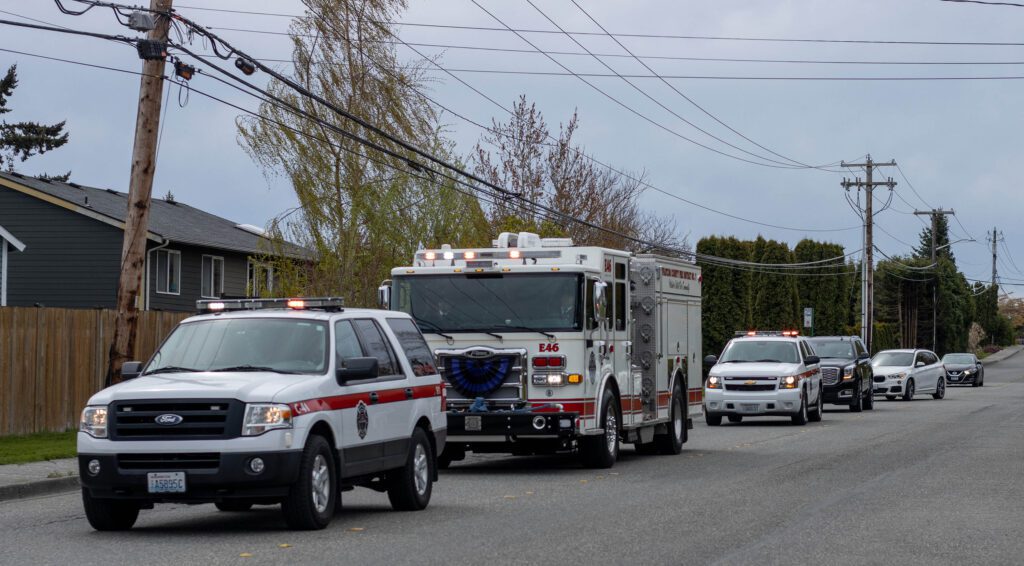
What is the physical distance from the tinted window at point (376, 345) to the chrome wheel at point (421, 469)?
0.84 meters

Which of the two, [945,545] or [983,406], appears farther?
[983,406]

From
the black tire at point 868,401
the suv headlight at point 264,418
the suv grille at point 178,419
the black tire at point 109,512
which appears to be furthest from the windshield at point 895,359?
the suv grille at point 178,419

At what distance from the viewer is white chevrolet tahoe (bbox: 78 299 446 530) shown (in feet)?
37.0

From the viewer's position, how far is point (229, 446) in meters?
11.2

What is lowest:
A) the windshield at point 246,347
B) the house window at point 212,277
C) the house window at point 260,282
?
the windshield at point 246,347

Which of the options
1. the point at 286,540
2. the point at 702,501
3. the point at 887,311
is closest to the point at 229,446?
the point at 286,540

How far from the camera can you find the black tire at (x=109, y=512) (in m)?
11.9

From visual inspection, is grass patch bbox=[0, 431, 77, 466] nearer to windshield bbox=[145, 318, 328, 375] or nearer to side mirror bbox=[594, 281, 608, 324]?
windshield bbox=[145, 318, 328, 375]

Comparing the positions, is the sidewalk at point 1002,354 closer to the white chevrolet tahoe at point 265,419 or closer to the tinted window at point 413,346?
the tinted window at point 413,346

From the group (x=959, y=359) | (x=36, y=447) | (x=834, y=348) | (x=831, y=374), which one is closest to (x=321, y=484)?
(x=36, y=447)

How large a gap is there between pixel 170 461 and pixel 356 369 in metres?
1.75

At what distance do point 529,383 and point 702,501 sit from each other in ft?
13.3

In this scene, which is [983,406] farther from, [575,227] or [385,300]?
[385,300]

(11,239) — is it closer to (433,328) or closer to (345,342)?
(433,328)
